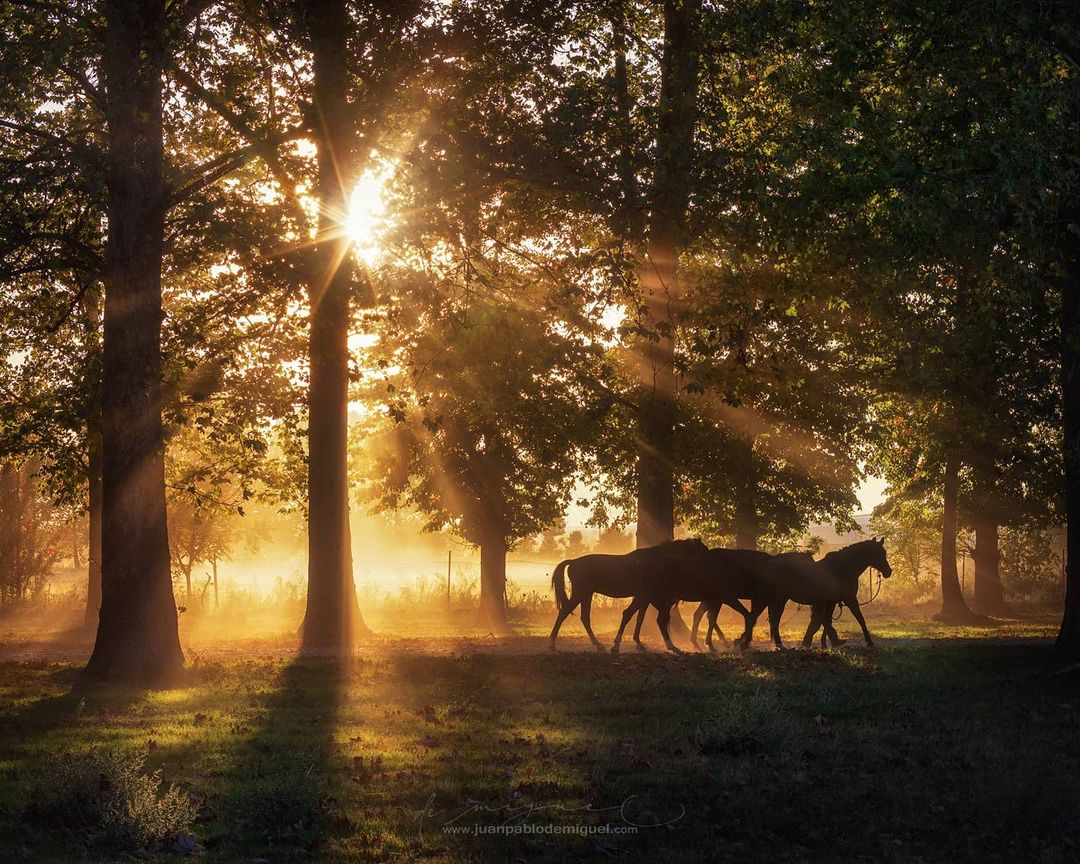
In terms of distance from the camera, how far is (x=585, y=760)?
34.1ft

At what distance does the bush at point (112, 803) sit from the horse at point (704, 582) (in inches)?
520

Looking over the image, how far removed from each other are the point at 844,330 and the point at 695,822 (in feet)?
65.6

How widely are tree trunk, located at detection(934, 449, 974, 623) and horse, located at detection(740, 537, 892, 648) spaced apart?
55.0 feet

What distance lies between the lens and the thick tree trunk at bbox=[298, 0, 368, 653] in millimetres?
17391

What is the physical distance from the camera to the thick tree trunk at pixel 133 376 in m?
17.0


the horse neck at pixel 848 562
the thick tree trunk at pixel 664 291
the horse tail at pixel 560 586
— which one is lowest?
the horse tail at pixel 560 586

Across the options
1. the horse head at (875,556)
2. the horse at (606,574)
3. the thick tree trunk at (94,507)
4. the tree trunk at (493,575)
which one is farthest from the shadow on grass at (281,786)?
the tree trunk at (493,575)

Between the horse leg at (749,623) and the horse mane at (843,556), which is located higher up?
the horse mane at (843,556)

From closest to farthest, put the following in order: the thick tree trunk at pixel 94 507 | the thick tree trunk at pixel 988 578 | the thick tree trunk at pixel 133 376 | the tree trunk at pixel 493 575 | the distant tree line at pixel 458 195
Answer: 1. the distant tree line at pixel 458 195
2. the thick tree trunk at pixel 133 376
3. the thick tree trunk at pixel 94 507
4. the tree trunk at pixel 493 575
5. the thick tree trunk at pixel 988 578

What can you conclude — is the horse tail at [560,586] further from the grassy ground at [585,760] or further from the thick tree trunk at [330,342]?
the grassy ground at [585,760]

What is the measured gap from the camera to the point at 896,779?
390 inches

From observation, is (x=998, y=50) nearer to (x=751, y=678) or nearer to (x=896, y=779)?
(x=751, y=678)

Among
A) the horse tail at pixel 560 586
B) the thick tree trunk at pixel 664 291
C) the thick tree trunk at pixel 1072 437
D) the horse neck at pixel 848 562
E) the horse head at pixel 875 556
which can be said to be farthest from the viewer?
the horse tail at pixel 560 586

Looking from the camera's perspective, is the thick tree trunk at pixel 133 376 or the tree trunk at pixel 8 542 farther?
the tree trunk at pixel 8 542
